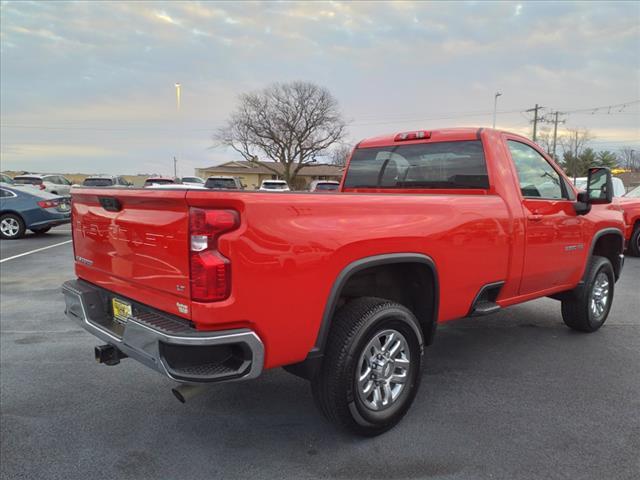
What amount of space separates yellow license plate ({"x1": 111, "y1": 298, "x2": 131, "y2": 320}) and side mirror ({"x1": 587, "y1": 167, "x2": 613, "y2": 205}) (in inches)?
159

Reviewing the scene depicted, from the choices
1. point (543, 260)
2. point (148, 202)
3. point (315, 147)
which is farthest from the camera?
point (315, 147)

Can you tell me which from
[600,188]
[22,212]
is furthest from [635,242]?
[22,212]

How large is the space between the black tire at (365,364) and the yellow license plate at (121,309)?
1.18 m

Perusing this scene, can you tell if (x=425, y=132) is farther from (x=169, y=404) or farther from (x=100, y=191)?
(x=169, y=404)

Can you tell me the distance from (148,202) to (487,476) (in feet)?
7.82

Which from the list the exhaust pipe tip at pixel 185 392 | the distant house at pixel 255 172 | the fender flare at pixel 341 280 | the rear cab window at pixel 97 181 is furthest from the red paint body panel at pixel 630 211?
the distant house at pixel 255 172

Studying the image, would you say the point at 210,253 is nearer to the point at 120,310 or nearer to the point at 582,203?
the point at 120,310

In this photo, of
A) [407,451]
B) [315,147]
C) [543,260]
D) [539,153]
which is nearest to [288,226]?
[407,451]

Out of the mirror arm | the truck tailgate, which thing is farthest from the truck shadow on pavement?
the mirror arm

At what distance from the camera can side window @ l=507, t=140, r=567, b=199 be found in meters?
4.11

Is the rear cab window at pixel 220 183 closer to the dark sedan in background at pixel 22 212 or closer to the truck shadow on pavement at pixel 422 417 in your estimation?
the dark sedan in background at pixel 22 212

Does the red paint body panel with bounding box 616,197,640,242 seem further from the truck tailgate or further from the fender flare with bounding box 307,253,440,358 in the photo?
the truck tailgate

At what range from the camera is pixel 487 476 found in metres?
2.66

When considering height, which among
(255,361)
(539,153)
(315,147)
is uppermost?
(315,147)
